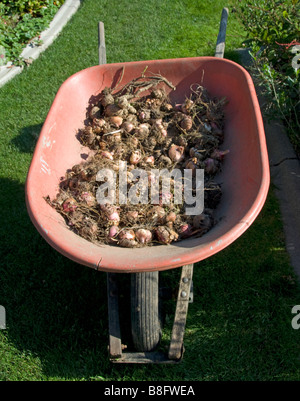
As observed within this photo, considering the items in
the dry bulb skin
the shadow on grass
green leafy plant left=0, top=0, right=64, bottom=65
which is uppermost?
green leafy plant left=0, top=0, right=64, bottom=65

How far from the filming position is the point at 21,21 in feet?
15.9

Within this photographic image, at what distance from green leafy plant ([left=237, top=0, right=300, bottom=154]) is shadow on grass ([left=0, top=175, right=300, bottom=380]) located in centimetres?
89

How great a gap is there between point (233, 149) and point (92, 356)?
5.36 feet

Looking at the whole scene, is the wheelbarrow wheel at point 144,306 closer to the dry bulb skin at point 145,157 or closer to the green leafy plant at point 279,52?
the dry bulb skin at point 145,157

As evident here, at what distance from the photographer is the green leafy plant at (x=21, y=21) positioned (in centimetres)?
448

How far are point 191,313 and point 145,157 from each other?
1129mm

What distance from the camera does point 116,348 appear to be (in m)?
2.09

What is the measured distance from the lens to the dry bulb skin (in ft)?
6.81

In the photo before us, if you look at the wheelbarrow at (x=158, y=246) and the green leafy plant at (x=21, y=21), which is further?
the green leafy plant at (x=21, y=21)

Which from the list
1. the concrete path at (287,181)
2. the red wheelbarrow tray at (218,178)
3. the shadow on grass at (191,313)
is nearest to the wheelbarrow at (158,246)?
the red wheelbarrow tray at (218,178)

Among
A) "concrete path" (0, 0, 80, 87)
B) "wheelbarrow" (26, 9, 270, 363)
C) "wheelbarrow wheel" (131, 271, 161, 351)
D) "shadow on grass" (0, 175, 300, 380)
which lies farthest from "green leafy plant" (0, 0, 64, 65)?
"wheelbarrow wheel" (131, 271, 161, 351)

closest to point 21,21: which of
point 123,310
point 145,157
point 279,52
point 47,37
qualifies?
point 47,37

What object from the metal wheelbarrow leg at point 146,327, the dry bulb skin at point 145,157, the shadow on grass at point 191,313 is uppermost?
the dry bulb skin at point 145,157

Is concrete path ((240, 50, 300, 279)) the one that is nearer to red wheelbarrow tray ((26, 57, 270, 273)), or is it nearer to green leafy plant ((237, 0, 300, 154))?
green leafy plant ((237, 0, 300, 154))
